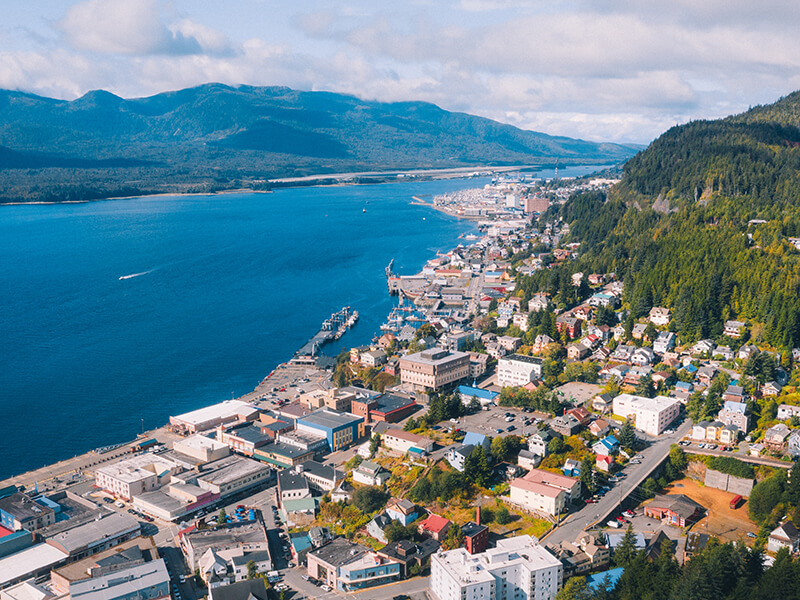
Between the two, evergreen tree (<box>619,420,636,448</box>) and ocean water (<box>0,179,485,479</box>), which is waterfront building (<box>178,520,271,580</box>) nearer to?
ocean water (<box>0,179,485,479</box>)

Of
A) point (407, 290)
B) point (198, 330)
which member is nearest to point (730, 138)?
point (407, 290)

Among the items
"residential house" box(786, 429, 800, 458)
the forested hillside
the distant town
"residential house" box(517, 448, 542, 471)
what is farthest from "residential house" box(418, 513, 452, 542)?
the forested hillside

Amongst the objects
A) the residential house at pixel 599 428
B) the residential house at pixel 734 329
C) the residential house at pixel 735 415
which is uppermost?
the residential house at pixel 734 329

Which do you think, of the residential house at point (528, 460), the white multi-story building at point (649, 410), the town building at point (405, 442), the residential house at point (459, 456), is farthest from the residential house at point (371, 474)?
the white multi-story building at point (649, 410)

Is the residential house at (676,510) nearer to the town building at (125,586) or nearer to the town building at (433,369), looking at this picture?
the town building at (433,369)

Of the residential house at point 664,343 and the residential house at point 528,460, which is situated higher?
the residential house at point 664,343

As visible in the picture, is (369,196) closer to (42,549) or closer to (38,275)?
(38,275)

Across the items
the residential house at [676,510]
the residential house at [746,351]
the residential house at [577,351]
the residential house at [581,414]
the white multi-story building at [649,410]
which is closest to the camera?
the residential house at [676,510]
